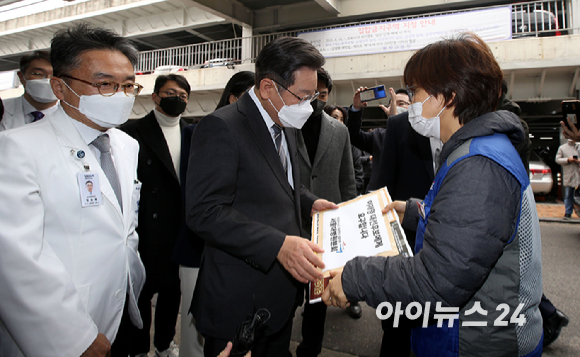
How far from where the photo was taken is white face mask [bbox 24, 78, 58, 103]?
3.08 meters

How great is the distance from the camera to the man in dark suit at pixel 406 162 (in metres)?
2.49

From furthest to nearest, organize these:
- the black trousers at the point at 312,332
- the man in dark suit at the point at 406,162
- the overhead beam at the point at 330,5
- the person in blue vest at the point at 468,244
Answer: the overhead beam at the point at 330,5 → the black trousers at the point at 312,332 → the man in dark suit at the point at 406,162 → the person in blue vest at the point at 468,244

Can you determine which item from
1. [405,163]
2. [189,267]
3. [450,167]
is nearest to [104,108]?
[189,267]

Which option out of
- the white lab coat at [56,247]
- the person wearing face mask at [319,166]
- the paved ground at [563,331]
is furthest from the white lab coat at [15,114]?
the paved ground at [563,331]

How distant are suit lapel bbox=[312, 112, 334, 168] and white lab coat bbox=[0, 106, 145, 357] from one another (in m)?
1.47

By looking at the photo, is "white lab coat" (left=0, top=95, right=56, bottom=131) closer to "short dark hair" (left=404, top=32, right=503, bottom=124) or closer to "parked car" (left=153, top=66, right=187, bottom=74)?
"short dark hair" (left=404, top=32, right=503, bottom=124)

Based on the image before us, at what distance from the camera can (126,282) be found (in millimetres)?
1598

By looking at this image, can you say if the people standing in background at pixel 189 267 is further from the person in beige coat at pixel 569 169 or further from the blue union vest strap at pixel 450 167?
the person in beige coat at pixel 569 169

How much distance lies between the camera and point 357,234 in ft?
4.85

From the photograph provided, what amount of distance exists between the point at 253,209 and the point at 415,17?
11739 mm

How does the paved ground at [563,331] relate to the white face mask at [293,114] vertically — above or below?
below

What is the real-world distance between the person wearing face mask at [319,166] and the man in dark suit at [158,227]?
106 centimetres

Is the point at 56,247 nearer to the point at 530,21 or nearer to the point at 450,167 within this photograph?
the point at 450,167

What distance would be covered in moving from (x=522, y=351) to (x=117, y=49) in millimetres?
2263
